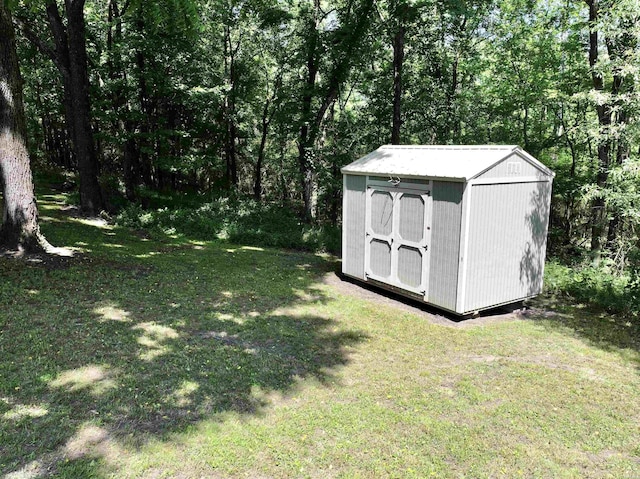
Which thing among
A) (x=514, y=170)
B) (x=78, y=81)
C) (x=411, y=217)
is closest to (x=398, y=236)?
(x=411, y=217)

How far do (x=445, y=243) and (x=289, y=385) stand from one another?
3.13 meters

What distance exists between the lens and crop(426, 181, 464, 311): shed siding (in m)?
6.04

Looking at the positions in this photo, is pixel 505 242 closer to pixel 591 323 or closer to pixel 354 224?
pixel 591 323

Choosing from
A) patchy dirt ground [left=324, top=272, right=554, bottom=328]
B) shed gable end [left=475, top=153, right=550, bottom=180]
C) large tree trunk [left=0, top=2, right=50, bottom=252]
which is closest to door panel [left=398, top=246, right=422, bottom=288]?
patchy dirt ground [left=324, top=272, right=554, bottom=328]

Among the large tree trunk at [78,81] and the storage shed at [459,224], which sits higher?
the large tree trunk at [78,81]

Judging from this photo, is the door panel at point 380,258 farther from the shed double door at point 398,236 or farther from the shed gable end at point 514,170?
the shed gable end at point 514,170

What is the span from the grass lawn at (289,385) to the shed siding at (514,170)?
210 cm

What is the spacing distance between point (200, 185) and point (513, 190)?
15.2 meters

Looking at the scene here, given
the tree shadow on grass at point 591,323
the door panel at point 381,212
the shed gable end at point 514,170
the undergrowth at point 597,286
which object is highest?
the shed gable end at point 514,170

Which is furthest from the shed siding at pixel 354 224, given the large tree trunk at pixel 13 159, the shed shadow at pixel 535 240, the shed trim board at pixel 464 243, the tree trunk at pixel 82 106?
the tree trunk at pixel 82 106

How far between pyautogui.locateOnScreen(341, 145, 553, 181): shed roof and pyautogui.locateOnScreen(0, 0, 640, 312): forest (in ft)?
9.08

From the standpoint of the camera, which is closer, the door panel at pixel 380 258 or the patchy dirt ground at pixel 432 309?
the patchy dirt ground at pixel 432 309

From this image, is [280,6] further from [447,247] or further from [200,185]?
[447,247]

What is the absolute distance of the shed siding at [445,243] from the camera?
6043 millimetres
